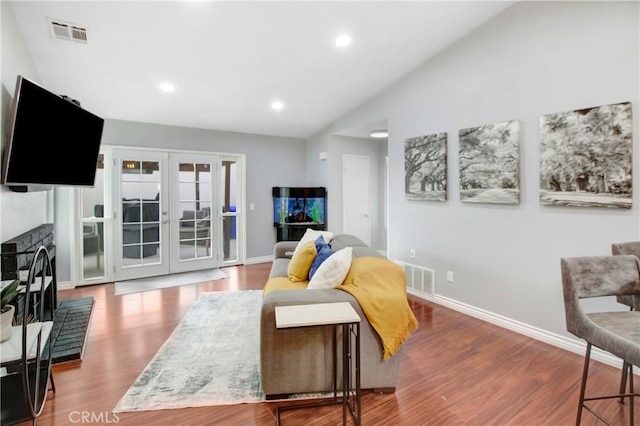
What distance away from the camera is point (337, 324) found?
1.62 m

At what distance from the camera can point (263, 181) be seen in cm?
606

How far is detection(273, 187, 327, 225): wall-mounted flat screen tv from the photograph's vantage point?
228 inches

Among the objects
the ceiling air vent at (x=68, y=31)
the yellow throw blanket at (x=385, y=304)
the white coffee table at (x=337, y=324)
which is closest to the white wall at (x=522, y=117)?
the yellow throw blanket at (x=385, y=304)

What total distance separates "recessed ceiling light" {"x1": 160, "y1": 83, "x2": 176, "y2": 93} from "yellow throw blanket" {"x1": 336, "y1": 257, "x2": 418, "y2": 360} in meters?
3.33

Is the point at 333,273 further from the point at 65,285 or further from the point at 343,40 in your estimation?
→ the point at 65,285

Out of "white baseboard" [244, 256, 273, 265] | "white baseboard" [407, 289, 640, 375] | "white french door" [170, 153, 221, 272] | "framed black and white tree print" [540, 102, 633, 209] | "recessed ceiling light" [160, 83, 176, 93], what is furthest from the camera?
"white baseboard" [244, 256, 273, 265]

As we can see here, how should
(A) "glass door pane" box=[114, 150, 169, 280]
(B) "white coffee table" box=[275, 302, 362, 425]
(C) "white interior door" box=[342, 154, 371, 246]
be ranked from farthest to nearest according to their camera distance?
(C) "white interior door" box=[342, 154, 371, 246] → (A) "glass door pane" box=[114, 150, 169, 280] → (B) "white coffee table" box=[275, 302, 362, 425]

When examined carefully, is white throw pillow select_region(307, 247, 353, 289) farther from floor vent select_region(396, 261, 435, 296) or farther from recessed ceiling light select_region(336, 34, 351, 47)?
recessed ceiling light select_region(336, 34, 351, 47)

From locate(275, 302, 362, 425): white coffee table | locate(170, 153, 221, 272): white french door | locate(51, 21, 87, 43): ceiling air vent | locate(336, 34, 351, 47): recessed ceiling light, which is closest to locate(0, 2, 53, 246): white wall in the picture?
locate(51, 21, 87, 43): ceiling air vent

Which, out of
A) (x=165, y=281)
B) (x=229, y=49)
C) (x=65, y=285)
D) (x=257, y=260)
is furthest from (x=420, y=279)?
(x=65, y=285)

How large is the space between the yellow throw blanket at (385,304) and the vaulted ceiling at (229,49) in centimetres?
241

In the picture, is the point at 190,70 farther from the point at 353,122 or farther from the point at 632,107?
the point at 632,107

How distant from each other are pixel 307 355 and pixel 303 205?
13.2ft

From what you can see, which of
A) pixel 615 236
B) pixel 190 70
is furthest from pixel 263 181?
pixel 615 236
